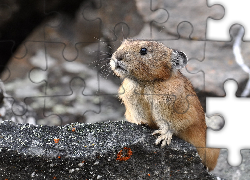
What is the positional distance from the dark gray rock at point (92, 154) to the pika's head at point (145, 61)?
1.78 ft

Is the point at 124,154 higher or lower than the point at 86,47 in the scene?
lower

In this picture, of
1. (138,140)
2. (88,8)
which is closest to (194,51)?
A: (88,8)

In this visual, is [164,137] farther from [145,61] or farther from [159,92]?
[145,61]

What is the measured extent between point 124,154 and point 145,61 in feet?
2.73

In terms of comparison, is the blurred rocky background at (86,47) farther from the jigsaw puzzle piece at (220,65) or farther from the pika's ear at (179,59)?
the pika's ear at (179,59)

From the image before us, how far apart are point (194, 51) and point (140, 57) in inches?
76.5

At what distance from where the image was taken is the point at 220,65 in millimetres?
5395

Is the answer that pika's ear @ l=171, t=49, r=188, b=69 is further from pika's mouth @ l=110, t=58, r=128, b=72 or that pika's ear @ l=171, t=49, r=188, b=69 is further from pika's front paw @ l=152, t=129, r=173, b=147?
pika's front paw @ l=152, t=129, r=173, b=147

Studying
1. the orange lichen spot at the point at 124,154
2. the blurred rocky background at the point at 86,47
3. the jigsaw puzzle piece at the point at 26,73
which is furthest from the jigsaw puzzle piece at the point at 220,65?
the jigsaw puzzle piece at the point at 26,73

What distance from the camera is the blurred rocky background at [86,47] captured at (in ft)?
17.7

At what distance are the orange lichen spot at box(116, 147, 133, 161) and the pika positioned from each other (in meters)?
0.29

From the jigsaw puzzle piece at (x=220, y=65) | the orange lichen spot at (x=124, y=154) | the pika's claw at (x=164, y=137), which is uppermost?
the jigsaw puzzle piece at (x=220, y=65)

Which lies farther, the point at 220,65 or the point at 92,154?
the point at 220,65

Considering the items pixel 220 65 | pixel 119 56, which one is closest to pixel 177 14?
pixel 220 65
